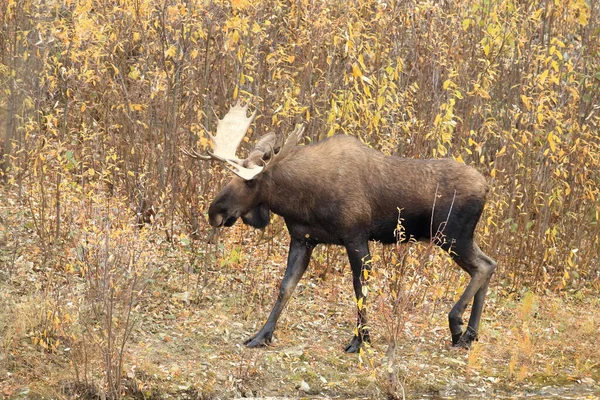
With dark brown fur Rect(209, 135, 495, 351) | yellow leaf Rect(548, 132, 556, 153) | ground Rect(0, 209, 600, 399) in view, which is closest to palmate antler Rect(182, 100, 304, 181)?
dark brown fur Rect(209, 135, 495, 351)

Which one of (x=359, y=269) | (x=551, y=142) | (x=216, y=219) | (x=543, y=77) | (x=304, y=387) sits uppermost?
(x=543, y=77)

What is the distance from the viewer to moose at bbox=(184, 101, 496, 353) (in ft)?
27.4

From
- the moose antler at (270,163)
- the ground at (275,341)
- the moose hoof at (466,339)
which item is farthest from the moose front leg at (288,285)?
the moose hoof at (466,339)

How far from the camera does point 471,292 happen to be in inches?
348

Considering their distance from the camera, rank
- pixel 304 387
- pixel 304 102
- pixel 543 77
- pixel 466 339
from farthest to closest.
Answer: pixel 304 102 → pixel 543 77 → pixel 466 339 → pixel 304 387

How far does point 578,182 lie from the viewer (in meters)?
11.1

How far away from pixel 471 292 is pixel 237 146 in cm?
242

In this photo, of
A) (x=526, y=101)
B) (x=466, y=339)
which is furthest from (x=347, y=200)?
(x=526, y=101)

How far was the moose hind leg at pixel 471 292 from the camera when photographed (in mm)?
8781

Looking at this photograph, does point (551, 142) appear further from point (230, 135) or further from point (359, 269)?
point (230, 135)

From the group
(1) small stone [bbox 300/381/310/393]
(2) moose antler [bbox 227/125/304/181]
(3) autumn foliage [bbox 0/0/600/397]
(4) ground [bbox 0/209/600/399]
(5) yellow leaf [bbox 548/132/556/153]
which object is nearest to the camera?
(4) ground [bbox 0/209/600/399]

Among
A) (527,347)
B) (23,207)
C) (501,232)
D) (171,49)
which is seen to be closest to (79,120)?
(23,207)

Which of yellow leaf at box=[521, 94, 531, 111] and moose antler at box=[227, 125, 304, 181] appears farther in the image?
yellow leaf at box=[521, 94, 531, 111]

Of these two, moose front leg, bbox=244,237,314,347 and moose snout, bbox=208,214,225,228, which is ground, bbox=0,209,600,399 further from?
moose snout, bbox=208,214,225,228
